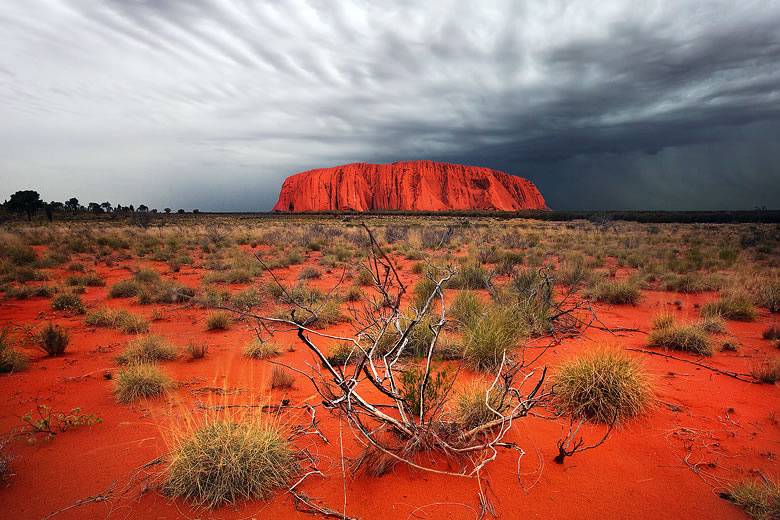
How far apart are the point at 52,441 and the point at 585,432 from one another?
469 cm

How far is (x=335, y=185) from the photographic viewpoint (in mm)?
133000

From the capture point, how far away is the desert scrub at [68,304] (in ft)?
25.9

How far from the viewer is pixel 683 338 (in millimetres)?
5637

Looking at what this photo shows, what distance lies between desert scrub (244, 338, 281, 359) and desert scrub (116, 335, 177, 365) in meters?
0.99

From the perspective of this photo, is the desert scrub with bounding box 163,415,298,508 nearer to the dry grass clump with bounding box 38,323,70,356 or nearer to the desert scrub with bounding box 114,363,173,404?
the desert scrub with bounding box 114,363,173,404

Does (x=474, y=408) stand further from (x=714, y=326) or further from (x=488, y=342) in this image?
(x=714, y=326)

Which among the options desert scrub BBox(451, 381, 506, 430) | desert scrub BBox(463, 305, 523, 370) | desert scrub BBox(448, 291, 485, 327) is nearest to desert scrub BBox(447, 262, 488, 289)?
desert scrub BBox(448, 291, 485, 327)

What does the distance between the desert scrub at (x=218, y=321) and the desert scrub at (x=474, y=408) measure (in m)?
4.99

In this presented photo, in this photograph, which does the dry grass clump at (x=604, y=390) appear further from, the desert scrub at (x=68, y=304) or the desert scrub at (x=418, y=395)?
the desert scrub at (x=68, y=304)

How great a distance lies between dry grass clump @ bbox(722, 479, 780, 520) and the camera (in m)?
2.34

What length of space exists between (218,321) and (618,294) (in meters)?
8.43

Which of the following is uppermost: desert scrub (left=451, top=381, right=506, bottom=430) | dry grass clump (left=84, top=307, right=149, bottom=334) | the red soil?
desert scrub (left=451, top=381, right=506, bottom=430)

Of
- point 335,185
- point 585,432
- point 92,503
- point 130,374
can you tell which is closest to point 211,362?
point 130,374

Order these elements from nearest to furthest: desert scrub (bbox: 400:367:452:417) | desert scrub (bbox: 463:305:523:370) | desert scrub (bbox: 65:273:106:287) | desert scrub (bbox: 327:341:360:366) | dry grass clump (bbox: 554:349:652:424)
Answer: desert scrub (bbox: 400:367:452:417) < dry grass clump (bbox: 554:349:652:424) < desert scrub (bbox: 463:305:523:370) < desert scrub (bbox: 327:341:360:366) < desert scrub (bbox: 65:273:106:287)
